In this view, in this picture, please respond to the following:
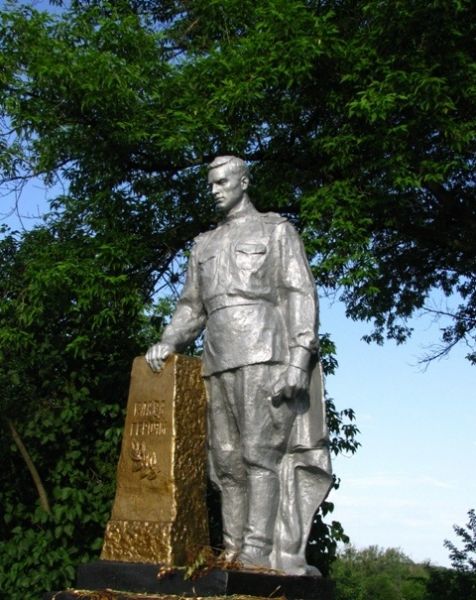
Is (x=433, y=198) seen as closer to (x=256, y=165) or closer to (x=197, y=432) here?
(x=256, y=165)

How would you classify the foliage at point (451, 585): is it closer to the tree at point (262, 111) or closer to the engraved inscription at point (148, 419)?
the tree at point (262, 111)

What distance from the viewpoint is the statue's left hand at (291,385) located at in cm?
527

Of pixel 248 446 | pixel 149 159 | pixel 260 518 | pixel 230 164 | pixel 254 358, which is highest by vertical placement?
pixel 149 159

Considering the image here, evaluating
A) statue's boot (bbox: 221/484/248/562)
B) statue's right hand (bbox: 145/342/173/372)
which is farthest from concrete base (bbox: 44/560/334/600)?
statue's right hand (bbox: 145/342/173/372)

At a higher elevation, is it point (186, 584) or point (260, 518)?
point (260, 518)

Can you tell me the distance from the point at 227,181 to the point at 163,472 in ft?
5.51

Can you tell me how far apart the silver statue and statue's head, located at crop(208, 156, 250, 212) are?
7.8 inches

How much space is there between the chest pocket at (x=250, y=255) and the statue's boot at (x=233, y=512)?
1.18 metres

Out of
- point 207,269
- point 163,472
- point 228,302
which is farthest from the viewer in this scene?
point 207,269

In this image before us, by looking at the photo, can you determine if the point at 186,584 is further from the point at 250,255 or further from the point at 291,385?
the point at 250,255

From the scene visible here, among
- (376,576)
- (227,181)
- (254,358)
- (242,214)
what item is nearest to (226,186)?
(227,181)

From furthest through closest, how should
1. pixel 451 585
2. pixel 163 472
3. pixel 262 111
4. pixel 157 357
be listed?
pixel 451 585 < pixel 262 111 < pixel 157 357 < pixel 163 472

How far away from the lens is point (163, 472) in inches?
204

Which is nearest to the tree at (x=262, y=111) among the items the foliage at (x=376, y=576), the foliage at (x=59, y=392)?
the foliage at (x=59, y=392)
